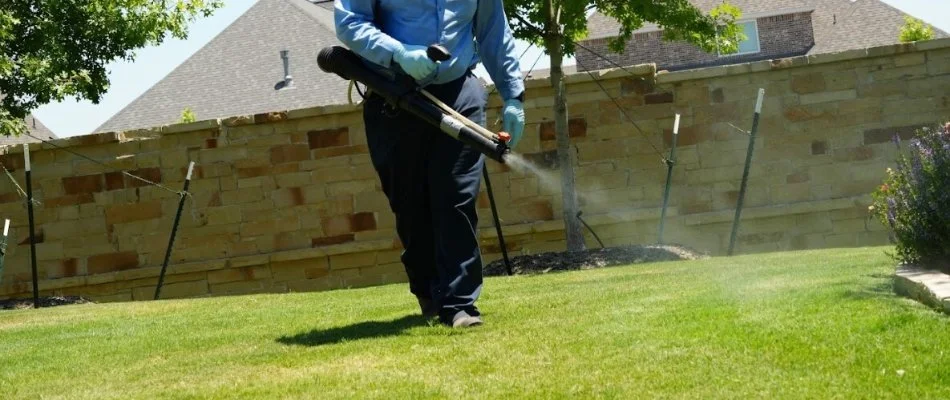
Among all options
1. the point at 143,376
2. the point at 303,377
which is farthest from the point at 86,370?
the point at 303,377

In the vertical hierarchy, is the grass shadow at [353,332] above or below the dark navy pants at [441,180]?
below

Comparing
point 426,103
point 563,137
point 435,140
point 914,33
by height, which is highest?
point 914,33

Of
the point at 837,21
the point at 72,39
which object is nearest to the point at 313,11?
the point at 837,21

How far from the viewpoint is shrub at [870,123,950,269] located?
7250 mm

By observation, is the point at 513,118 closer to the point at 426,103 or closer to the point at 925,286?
the point at 426,103

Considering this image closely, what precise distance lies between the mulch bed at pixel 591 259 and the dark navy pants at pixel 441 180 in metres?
6.04

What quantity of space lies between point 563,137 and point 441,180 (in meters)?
8.34

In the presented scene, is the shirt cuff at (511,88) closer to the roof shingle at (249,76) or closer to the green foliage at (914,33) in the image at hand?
the green foliage at (914,33)

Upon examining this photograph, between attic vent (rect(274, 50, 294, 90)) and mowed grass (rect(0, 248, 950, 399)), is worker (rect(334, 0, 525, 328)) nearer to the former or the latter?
mowed grass (rect(0, 248, 950, 399))

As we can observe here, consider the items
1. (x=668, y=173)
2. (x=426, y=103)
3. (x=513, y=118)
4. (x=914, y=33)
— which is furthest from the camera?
(x=914, y=33)

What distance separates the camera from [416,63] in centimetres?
662

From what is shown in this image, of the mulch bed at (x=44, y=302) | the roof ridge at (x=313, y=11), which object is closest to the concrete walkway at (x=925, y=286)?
the mulch bed at (x=44, y=302)

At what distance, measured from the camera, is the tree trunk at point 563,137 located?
15.1 metres

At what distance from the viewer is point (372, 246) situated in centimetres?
1620
